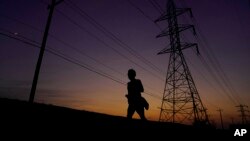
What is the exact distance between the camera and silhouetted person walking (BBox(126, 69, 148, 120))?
17.6ft

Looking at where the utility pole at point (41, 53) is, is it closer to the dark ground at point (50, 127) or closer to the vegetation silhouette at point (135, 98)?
the vegetation silhouette at point (135, 98)

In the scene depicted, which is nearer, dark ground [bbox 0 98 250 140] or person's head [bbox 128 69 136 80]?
dark ground [bbox 0 98 250 140]

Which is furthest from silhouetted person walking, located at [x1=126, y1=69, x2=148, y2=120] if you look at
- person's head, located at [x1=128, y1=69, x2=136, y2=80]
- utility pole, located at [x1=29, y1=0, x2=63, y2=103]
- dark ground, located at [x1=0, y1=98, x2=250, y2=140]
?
utility pole, located at [x1=29, y1=0, x2=63, y2=103]

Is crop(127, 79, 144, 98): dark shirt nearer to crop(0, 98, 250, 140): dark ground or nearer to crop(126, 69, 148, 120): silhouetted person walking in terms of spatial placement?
crop(126, 69, 148, 120): silhouetted person walking

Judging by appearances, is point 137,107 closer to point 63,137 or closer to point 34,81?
point 63,137

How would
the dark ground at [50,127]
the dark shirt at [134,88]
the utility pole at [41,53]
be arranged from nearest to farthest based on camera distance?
the dark ground at [50,127]
the dark shirt at [134,88]
the utility pole at [41,53]

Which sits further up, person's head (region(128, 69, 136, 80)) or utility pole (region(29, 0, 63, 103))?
utility pole (region(29, 0, 63, 103))

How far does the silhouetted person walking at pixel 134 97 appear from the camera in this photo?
5.38m

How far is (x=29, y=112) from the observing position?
236 centimetres

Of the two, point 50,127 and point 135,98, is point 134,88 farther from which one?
point 50,127

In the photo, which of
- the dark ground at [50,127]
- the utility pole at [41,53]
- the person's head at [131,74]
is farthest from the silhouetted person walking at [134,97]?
the utility pole at [41,53]

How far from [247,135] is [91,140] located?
15.6 ft

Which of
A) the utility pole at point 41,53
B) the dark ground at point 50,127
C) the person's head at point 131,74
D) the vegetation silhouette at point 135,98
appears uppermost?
the utility pole at point 41,53

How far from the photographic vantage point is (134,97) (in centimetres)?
540
